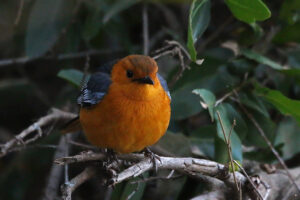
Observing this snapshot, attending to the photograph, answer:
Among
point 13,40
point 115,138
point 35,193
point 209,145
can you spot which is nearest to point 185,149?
point 209,145

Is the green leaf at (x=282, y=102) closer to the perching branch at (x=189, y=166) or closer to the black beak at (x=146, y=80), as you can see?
the perching branch at (x=189, y=166)

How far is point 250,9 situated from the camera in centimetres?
393

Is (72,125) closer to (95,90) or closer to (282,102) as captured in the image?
(95,90)

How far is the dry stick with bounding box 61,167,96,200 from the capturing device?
10.0ft

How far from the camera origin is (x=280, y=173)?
4.17 metres

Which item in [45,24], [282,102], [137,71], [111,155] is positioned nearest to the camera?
[137,71]

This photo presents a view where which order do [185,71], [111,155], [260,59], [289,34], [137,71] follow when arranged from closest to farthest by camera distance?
[137,71] → [111,155] → [260,59] → [185,71] → [289,34]

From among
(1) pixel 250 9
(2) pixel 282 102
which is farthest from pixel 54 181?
(1) pixel 250 9

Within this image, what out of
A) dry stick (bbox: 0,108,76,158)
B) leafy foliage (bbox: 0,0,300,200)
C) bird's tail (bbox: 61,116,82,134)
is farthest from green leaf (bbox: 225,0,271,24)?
dry stick (bbox: 0,108,76,158)

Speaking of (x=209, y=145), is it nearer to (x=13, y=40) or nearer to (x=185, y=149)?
(x=185, y=149)

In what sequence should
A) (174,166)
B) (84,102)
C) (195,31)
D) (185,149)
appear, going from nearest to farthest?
(174,166)
(84,102)
(195,31)
(185,149)

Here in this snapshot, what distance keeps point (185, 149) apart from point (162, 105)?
0.89 meters

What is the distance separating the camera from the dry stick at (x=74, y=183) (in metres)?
3.05

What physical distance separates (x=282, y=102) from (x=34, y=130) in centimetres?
→ 220
